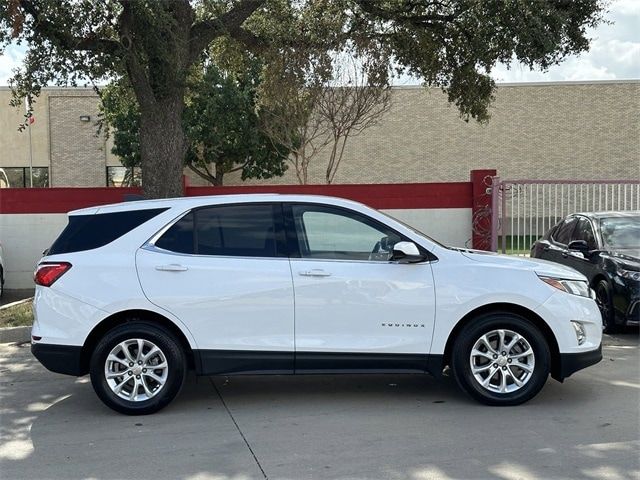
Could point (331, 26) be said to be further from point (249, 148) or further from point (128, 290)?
point (249, 148)

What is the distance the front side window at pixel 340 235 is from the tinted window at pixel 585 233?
175 inches

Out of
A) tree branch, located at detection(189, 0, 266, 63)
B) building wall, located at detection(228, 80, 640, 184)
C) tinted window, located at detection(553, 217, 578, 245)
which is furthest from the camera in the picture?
building wall, located at detection(228, 80, 640, 184)

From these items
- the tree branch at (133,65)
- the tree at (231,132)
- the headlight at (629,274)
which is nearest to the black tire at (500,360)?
the headlight at (629,274)

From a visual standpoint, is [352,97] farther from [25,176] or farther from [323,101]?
[25,176]

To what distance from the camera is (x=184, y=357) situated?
5352 millimetres

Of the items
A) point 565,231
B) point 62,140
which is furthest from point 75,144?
point 565,231

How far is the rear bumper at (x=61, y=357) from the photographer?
5305 mm

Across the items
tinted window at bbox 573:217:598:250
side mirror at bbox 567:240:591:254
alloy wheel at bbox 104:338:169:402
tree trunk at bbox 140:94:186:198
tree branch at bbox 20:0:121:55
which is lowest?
alloy wheel at bbox 104:338:169:402

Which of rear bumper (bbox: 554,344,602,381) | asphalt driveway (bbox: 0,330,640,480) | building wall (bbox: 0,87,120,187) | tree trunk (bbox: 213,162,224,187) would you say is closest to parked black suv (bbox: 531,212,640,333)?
asphalt driveway (bbox: 0,330,640,480)

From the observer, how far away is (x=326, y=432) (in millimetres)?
4910

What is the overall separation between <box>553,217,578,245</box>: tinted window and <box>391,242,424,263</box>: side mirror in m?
5.00

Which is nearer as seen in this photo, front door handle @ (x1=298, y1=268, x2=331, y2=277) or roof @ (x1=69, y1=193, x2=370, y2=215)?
front door handle @ (x1=298, y1=268, x2=331, y2=277)

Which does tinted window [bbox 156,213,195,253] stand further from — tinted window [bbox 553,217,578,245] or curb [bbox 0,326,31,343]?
tinted window [bbox 553,217,578,245]

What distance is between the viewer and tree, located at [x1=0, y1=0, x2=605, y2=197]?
29.2 ft
